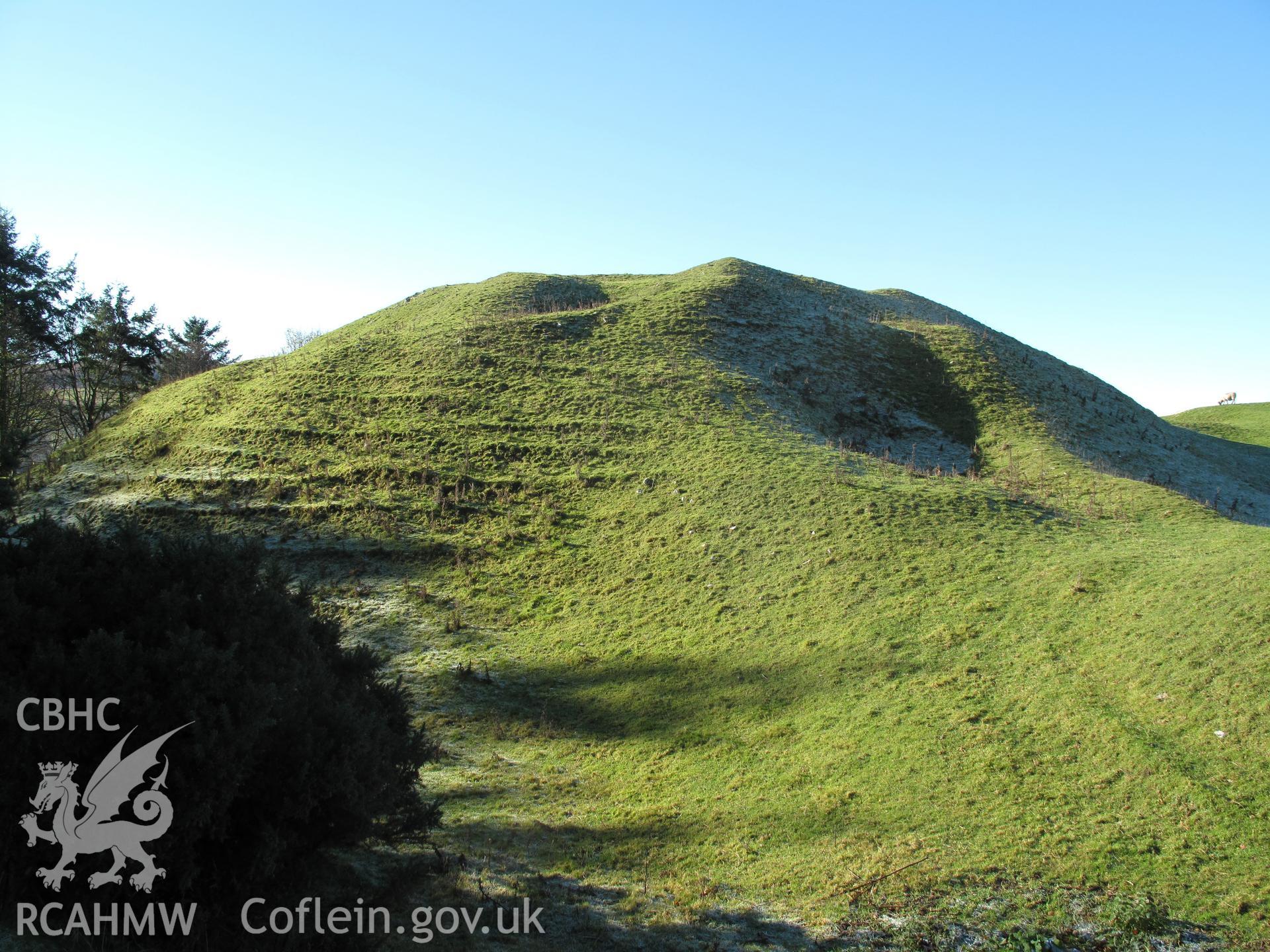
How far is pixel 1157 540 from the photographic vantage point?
18156mm

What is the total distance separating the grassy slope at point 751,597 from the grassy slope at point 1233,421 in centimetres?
2349

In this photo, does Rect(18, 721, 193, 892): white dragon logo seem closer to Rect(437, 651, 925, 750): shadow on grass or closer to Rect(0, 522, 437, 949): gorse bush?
Rect(0, 522, 437, 949): gorse bush

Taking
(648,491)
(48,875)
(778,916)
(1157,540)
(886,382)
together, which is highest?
(886,382)

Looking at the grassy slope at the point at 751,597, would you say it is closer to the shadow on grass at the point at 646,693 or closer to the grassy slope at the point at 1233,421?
the shadow on grass at the point at 646,693

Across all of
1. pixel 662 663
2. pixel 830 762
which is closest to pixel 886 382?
pixel 662 663

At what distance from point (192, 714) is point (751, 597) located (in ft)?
45.8

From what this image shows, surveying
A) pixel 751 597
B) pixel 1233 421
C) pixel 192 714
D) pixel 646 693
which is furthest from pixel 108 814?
pixel 1233 421

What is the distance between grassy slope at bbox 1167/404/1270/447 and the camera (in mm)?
47188

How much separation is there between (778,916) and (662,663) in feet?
26.4

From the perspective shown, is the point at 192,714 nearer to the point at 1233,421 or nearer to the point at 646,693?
the point at 646,693

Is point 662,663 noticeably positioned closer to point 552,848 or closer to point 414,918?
point 552,848

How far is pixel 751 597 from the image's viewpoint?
17812 millimetres

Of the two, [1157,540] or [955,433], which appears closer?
[1157,540]

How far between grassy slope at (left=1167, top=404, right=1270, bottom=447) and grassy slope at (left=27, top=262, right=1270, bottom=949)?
23.5 m
